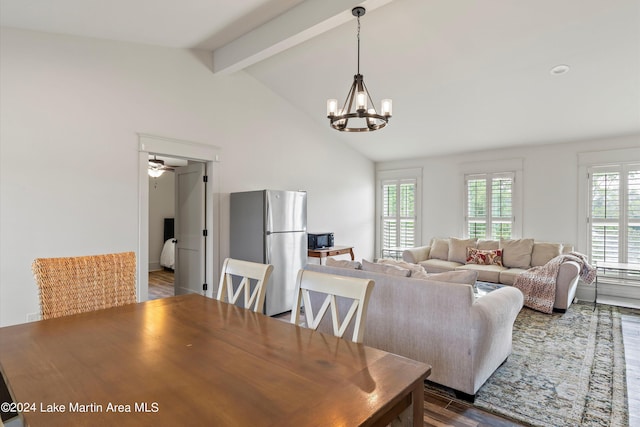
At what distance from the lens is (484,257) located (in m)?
5.59

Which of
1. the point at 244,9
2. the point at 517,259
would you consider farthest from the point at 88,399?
the point at 517,259

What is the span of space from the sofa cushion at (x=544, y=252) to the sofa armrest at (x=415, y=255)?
5.49 ft

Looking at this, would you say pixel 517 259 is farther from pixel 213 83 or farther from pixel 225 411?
pixel 225 411

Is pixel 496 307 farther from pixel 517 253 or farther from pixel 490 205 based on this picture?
pixel 490 205

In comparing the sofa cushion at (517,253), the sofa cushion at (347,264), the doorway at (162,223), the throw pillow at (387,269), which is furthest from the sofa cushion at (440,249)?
the doorway at (162,223)

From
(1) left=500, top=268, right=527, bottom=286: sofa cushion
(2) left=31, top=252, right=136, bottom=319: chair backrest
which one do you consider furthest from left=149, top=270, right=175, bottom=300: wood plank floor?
Answer: (1) left=500, top=268, right=527, bottom=286: sofa cushion

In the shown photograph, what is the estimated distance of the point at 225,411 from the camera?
90 centimetres

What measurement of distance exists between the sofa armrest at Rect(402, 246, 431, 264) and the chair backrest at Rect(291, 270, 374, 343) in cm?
464

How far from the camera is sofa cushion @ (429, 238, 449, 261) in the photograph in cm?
614

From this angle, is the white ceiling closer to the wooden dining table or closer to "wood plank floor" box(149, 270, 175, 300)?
the wooden dining table

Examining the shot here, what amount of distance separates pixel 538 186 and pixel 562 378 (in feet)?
12.6

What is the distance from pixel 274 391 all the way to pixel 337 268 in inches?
85.3

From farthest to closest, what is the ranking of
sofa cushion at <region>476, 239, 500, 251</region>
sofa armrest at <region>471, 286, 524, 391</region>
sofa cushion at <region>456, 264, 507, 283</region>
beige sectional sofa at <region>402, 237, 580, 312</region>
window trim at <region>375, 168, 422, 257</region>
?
window trim at <region>375, 168, 422, 257</region>, sofa cushion at <region>476, 239, 500, 251</region>, sofa cushion at <region>456, 264, 507, 283</region>, beige sectional sofa at <region>402, 237, 580, 312</region>, sofa armrest at <region>471, 286, 524, 391</region>

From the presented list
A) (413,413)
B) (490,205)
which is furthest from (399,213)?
(413,413)
